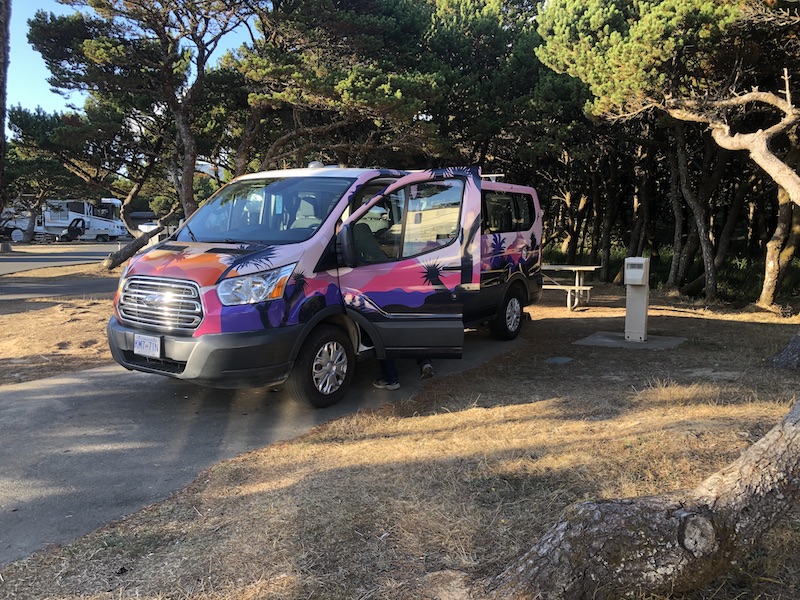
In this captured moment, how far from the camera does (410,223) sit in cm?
605

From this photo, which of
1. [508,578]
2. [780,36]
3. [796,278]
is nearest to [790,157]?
[780,36]

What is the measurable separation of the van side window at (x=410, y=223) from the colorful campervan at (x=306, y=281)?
0.04 ft

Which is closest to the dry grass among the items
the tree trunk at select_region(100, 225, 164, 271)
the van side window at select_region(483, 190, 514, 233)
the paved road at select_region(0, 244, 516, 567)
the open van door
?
the paved road at select_region(0, 244, 516, 567)

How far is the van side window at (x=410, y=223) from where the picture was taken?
18.8 ft

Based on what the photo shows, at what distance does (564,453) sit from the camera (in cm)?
396

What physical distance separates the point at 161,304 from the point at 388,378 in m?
2.39

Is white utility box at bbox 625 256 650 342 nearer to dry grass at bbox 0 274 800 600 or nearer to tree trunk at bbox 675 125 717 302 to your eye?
dry grass at bbox 0 274 800 600

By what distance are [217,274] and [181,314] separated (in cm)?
46

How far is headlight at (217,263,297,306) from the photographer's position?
4781 mm

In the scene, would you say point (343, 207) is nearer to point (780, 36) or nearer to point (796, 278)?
point (780, 36)

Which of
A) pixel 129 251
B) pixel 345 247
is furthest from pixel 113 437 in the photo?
pixel 129 251

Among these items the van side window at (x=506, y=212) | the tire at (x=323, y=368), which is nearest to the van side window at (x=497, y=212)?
the van side window at (x=506, y=212)

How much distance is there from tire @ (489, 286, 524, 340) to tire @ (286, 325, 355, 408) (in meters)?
3.39

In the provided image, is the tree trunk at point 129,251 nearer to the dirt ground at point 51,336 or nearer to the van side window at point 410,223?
the dirt ground at point 51,336
